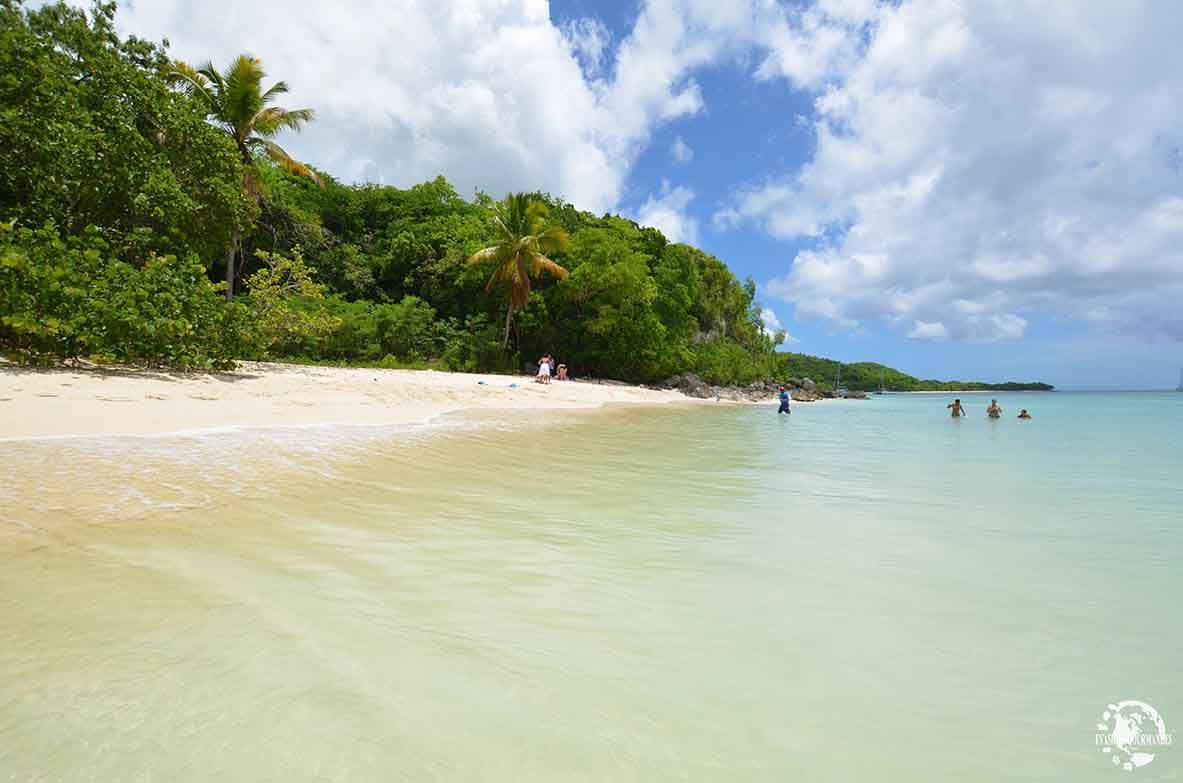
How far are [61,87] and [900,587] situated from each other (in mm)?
17405

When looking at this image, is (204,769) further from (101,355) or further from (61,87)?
→ (61,87)

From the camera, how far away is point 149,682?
1850mm

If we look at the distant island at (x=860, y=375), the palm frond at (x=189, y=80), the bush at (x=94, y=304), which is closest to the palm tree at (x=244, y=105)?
the palm frond at (x=189, y=80)

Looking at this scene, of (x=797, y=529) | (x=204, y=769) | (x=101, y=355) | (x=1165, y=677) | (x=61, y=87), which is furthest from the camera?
(x=61, y=87)

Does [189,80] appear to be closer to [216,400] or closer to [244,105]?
[244,105]

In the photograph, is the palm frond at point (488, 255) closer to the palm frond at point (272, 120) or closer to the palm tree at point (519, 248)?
the palm tree at point (519, 248)

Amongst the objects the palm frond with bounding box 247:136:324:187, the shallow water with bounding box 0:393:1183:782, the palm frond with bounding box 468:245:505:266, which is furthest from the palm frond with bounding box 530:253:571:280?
the shallow water with bounding box 0:393:1183:782

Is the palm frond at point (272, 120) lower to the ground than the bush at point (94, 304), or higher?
higher

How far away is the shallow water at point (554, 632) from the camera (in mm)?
1635

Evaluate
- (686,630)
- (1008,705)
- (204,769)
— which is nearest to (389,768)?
(204,769)

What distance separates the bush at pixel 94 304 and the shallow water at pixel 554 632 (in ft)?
23.7

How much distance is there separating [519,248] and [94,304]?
17.6 meters

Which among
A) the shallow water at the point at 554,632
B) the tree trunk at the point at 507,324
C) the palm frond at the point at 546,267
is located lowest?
the shallow water at the point at 554,632

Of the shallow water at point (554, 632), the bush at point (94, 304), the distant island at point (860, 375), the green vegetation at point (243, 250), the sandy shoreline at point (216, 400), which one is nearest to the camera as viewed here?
the shallow water at point (554, 632)
